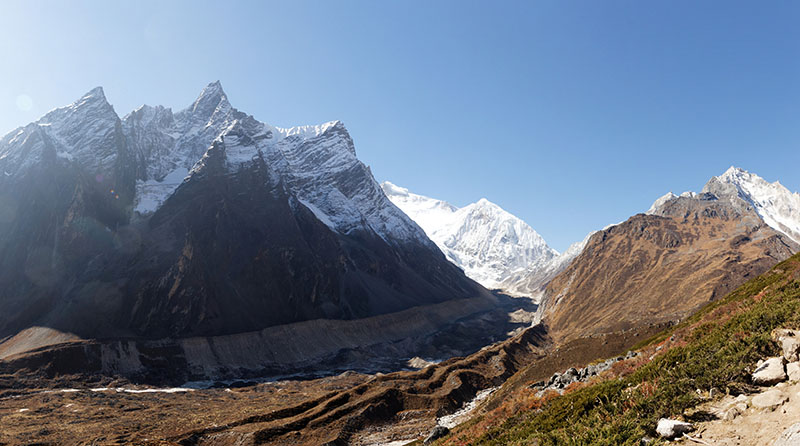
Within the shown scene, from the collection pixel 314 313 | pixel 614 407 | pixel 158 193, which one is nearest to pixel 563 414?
pixel 614 407

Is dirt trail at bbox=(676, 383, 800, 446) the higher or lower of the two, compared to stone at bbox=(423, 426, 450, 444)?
higher

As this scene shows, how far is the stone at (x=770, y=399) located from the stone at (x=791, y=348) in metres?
1.69

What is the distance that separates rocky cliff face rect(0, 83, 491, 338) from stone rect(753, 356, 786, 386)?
134494 mm

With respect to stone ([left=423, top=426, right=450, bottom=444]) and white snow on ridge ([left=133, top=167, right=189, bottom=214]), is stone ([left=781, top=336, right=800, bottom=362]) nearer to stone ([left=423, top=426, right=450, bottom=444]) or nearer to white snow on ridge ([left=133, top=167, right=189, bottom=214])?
stone ([left=423, top=426, right=450, bottom=444])

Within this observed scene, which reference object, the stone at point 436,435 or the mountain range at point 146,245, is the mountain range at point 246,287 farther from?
the stone at point 436,435

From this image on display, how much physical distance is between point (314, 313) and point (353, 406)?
102956 millimetres

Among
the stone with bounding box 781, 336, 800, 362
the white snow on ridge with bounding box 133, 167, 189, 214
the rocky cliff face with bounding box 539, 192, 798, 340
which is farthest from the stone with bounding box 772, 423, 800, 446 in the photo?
the white snow on ridge with bounding box 133, 167, 189, 214

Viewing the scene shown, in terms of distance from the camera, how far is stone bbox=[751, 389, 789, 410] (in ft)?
36.9

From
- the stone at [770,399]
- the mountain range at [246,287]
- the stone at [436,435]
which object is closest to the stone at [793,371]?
the stone at [770,399]

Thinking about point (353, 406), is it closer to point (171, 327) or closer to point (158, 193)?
point (171, 327)

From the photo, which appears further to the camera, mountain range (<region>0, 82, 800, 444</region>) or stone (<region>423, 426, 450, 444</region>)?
mountain range (<region>0, 82, 800, 444</region>)

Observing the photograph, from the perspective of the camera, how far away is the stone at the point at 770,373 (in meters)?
12.3

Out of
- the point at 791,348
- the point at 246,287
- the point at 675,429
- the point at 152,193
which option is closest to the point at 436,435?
the point at 675,429

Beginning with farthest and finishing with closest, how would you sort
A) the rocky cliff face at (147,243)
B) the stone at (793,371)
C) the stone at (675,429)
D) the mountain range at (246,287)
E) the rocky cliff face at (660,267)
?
the rocky cliff face at (147,243)
the rocky cliff face at (660,267)
the mountain range at (246,287)
the stone at (675,429)
the stone at (793,371)
